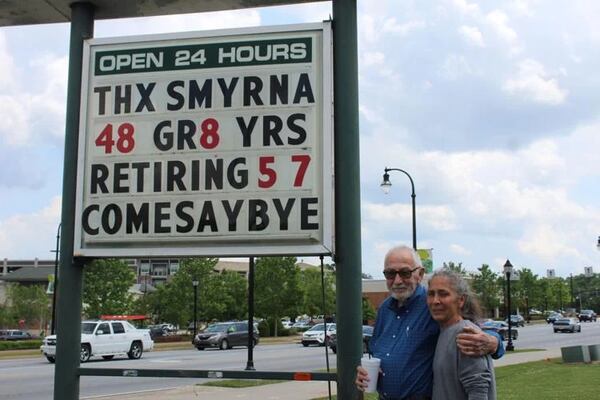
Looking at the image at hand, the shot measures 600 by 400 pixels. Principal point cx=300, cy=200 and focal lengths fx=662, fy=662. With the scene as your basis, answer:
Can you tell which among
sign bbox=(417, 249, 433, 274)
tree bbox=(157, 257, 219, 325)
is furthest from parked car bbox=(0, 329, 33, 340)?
sign bbox=(417, 249, 433, 274)

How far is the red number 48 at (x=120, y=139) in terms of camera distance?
4.05 meters

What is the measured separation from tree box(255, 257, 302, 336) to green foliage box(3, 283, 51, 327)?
86.1 feet

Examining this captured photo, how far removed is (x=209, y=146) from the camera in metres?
3.94

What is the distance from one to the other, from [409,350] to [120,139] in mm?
2206

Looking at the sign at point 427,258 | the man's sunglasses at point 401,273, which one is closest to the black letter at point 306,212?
the man's sunglasses at point 401,273

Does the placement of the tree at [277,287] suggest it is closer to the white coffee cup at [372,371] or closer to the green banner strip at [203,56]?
the green banner strip at [203,56]

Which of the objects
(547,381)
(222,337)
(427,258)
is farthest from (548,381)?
(222,337)

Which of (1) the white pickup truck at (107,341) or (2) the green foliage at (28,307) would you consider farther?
(2) the green foliage at (28,307)

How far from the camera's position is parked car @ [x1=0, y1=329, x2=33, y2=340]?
6328 cm

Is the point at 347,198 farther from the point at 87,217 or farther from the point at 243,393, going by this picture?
the point at 243,393

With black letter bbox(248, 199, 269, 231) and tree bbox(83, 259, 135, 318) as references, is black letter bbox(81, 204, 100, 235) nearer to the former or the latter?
black letter bbox(248, 199, 269, 231)

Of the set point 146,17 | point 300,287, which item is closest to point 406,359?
point 146,17

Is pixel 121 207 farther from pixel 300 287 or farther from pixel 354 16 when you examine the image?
pixel 300 287

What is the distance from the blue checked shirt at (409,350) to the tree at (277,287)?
163ft
